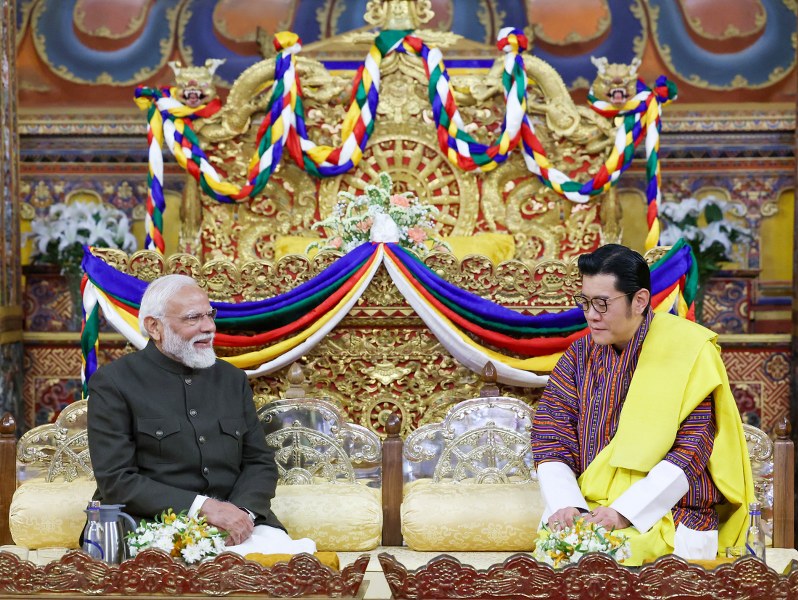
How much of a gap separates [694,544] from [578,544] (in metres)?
0.56

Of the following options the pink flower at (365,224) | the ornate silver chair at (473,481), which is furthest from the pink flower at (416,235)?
the ornate silver chair at (473,481)

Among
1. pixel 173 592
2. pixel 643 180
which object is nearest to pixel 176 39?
pixel 643 180

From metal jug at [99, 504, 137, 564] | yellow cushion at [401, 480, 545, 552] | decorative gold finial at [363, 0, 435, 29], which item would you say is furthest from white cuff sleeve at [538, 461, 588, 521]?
decorative gold finial at [363, 0, 435, 29]

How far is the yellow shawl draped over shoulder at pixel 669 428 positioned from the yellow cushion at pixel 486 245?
2.64m

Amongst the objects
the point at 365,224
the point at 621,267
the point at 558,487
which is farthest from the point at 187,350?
the point at 365,224

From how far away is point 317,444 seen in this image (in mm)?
4090

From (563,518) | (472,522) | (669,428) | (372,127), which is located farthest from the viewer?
(372,127)

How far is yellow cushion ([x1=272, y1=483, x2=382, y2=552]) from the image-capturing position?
385cm

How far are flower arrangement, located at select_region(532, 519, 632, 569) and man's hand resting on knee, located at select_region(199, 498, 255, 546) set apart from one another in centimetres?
92

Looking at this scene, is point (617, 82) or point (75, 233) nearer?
point (617, 82)

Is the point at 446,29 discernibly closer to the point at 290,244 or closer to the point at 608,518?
the point at 290,244

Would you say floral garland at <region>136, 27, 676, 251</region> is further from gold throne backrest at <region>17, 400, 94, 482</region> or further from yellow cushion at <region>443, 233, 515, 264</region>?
gold throne backrest at <region>17, 400, 94, 482</region>

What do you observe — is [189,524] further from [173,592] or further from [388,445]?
[388,445]

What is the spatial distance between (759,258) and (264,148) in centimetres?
327
